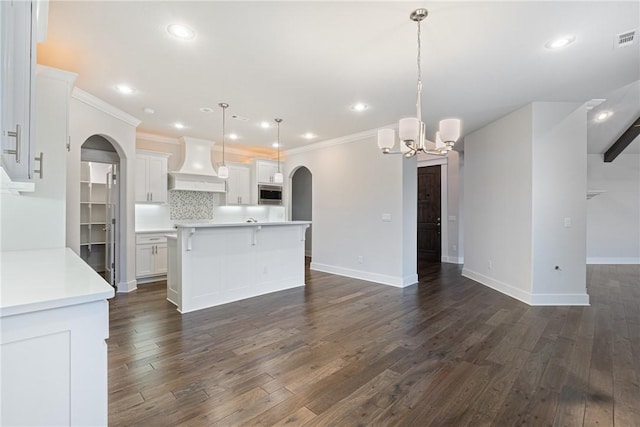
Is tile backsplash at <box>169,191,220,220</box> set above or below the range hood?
below

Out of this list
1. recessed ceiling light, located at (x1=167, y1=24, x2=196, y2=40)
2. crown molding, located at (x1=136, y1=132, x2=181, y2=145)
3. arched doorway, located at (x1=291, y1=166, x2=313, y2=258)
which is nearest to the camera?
recessed ceiling light, located at (x1=167, y1=24, x2=196, y2=40)

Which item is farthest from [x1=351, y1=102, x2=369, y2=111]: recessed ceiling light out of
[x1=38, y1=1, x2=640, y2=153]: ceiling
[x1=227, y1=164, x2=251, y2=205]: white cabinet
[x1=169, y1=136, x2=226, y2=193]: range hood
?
[x1=227, y1=164, x2=251, y2=205]: white cabinet

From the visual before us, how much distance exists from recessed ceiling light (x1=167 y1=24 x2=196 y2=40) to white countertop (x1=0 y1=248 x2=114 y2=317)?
1.90 meters

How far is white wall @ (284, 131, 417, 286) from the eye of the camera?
202 inches

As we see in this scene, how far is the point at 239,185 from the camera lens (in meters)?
6.81

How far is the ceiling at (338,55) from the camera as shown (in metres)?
2.18

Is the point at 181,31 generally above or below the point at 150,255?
above

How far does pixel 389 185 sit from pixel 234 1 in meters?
3.75

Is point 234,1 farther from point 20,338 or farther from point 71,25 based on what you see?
point 20,338

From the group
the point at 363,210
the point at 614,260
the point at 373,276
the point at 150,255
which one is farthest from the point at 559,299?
the point at 150,255

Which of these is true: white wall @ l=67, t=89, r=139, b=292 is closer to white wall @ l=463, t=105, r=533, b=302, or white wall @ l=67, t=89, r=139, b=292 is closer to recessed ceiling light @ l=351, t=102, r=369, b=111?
recessed ceiling light @ l=351, t=102, r=369, b=111

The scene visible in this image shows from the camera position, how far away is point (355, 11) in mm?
2162

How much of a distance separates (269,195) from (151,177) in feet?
8.31

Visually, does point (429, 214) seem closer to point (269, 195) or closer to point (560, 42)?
point (269, 195)
